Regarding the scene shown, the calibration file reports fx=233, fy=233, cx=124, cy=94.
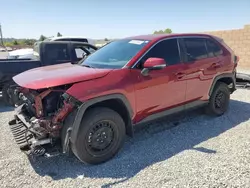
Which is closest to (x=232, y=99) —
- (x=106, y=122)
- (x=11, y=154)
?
(x=106, y=122)

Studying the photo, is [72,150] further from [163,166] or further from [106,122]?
[163,166]

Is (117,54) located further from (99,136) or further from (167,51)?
(99,136)

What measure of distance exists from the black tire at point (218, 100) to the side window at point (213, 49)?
66 centimetres

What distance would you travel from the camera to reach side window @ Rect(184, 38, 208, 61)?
4430 millimetres

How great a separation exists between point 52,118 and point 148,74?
1.57 metres

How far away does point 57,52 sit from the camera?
6.90 meters

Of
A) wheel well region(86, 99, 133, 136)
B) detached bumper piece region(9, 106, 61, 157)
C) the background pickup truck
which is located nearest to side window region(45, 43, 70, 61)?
the background pickup truck

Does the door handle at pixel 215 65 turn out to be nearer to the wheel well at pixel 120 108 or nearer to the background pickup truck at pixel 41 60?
the wheel well at pixel 120 108

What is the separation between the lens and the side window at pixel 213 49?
488 cm

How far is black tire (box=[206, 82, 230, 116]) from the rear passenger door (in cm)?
34

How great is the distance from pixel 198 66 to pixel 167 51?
0.78 m

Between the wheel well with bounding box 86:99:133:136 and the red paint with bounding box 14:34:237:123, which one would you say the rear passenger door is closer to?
the red paint with bounding box 14:34:237:123

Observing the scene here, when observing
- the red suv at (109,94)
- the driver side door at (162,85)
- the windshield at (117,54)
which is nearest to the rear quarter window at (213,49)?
the red suv at (109,94)

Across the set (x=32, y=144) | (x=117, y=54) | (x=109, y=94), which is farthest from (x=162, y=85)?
(x=32, y=144)
